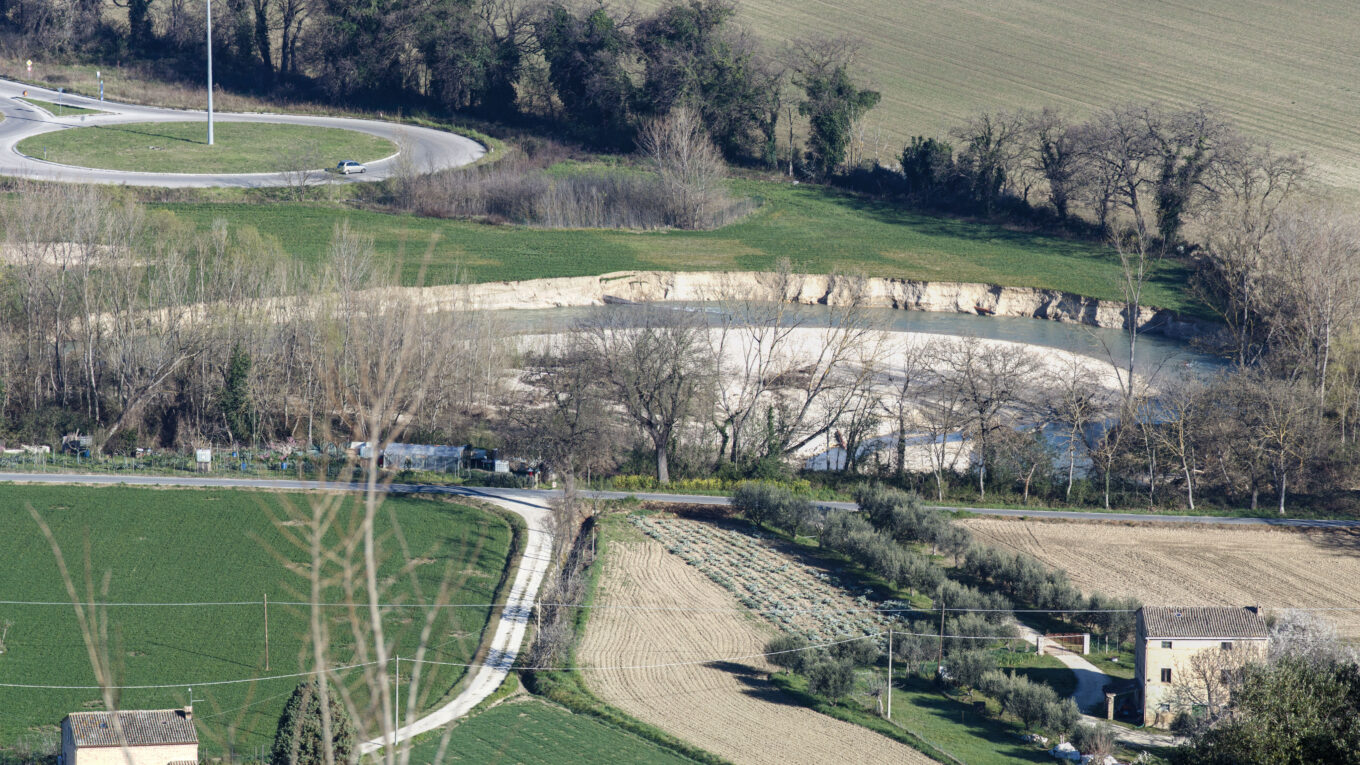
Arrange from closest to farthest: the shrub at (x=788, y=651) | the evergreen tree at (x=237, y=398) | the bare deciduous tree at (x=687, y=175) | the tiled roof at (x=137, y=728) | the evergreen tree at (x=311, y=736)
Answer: the evergreen tree at (x=311, y=736), the tiled roof at (x=137, y=728), the shrub at (x=788, y=651), the evergreen tree at (x=237, y=398), the bare deciduous tree at (x=687, y=175)

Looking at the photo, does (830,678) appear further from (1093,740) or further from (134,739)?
(134,739)

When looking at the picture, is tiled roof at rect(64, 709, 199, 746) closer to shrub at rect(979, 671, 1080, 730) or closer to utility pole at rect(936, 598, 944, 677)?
utility pole at rect(936, 598, 944, 677)

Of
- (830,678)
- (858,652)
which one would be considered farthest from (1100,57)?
(830,678)

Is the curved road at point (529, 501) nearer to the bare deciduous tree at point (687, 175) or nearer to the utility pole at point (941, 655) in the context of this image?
the utility pole at point (941, 655)

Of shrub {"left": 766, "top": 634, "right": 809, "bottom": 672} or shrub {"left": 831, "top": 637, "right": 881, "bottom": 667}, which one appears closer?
shrub {"left": 766, "top": 634, "right": 809, "bottom": 672}

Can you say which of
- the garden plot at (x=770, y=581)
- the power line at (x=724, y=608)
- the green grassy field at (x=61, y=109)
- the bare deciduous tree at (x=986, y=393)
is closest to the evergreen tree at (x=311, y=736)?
the power line at (x=724, y=608)

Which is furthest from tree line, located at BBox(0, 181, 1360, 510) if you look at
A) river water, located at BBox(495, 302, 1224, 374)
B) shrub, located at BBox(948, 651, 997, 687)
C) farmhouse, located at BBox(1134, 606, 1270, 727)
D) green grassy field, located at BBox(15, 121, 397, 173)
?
green grassy field, located at BBox(15, 121, 397, 173)

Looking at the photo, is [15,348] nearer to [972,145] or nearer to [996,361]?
[996,361]

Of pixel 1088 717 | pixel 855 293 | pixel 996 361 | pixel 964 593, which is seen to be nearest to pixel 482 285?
pixel 855 293
